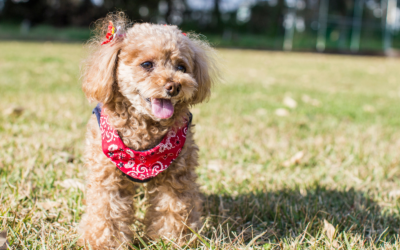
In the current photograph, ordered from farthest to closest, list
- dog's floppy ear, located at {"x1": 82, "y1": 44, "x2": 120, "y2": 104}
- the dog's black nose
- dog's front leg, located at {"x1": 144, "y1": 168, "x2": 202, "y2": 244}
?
dog's front leg, located at {"x1": 144, "y1": 168, "x2": 202, "y2": 244}, dog's floppy ear, located at {"x1": 82, "y1": 44, "x2": 120, "y2": 104}, the dog's black nose

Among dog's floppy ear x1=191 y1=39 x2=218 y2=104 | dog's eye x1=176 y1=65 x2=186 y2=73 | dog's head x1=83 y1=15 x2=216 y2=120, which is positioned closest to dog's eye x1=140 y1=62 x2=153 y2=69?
dog's head x1=83 y1=15 x2=216 y2=120

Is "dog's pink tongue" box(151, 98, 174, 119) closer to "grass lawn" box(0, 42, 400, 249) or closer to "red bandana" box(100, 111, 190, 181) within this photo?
"red bandana" box(100, 111, 190, 181)

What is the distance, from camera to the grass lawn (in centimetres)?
216

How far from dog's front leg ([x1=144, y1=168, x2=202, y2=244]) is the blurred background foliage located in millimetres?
20036

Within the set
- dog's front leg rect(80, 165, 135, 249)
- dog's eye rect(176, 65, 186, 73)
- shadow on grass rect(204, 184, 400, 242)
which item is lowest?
shadow on grass rect(204, 184, 400, 242)

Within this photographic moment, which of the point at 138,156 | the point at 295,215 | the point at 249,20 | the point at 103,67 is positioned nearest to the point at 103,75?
the point at 103,67

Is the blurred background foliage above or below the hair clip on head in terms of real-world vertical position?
above

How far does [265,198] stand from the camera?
2584 millimetres

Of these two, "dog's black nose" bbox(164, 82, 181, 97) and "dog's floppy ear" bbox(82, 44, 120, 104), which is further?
"dog's floppy ear" bbox(82, 44, 120, 104)

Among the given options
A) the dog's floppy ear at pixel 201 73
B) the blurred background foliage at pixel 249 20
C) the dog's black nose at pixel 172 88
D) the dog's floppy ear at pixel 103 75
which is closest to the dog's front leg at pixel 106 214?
the dog's floppy ear at pixel 103 75

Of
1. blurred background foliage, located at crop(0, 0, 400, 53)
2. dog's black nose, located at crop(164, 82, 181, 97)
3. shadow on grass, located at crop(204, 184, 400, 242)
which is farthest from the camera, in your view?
blurred background foliage, located at crop(0, 0, 400, 53)

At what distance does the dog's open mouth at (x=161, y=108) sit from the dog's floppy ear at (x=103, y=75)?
25 cm

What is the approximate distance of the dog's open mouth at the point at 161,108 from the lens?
1.93 meters

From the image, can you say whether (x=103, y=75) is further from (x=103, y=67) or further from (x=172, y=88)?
(x=172, y=88)
